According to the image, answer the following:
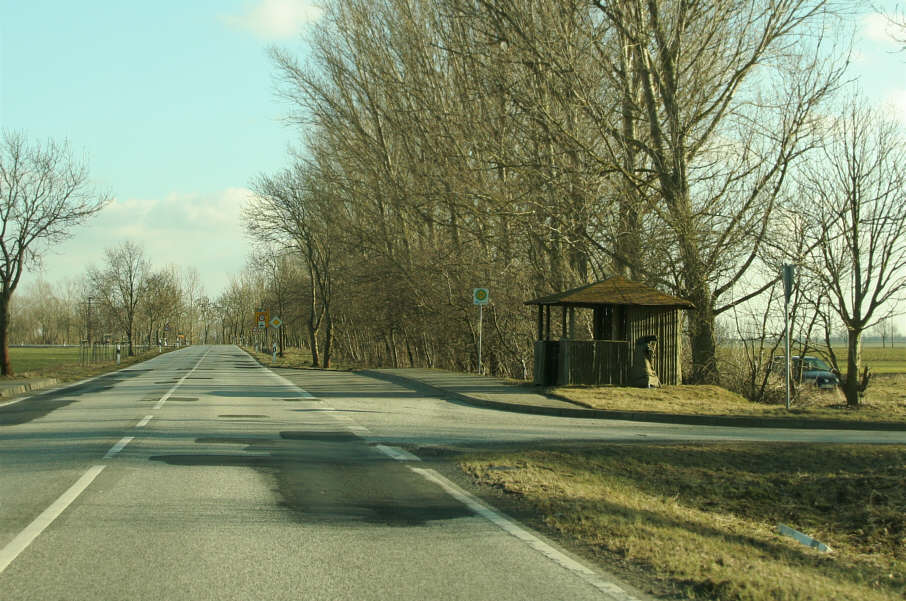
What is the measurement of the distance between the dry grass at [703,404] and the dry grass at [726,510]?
5270mm

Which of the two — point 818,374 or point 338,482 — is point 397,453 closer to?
point 338,482

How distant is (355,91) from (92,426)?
27666 millimetres

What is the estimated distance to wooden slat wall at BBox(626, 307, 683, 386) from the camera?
2280 cm

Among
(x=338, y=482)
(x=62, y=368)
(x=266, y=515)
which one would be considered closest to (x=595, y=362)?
(x=338, y=482)

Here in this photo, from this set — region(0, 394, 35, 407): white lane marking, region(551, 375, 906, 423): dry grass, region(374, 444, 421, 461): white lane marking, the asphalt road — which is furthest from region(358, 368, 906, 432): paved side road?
region(0, 394, 35, 407): white lane marking

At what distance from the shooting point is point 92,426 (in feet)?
47.6

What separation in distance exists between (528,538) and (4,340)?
30317 millimetres

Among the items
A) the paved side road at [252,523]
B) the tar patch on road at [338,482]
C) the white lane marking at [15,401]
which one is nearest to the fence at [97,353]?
the white lane marking at [15,401]

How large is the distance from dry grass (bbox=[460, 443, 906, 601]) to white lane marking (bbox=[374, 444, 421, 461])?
32.9 inches

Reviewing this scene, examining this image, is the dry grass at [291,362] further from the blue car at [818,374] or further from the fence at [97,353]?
the blue car at [818,374]

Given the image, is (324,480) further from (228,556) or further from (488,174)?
(488,174)

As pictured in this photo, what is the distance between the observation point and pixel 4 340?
104 feet

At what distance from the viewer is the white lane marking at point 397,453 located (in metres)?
11.1

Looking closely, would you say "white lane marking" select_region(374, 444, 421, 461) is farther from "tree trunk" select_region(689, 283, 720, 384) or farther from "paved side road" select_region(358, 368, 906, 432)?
"tree trunk" select_region(689, 283, 720, 384)
